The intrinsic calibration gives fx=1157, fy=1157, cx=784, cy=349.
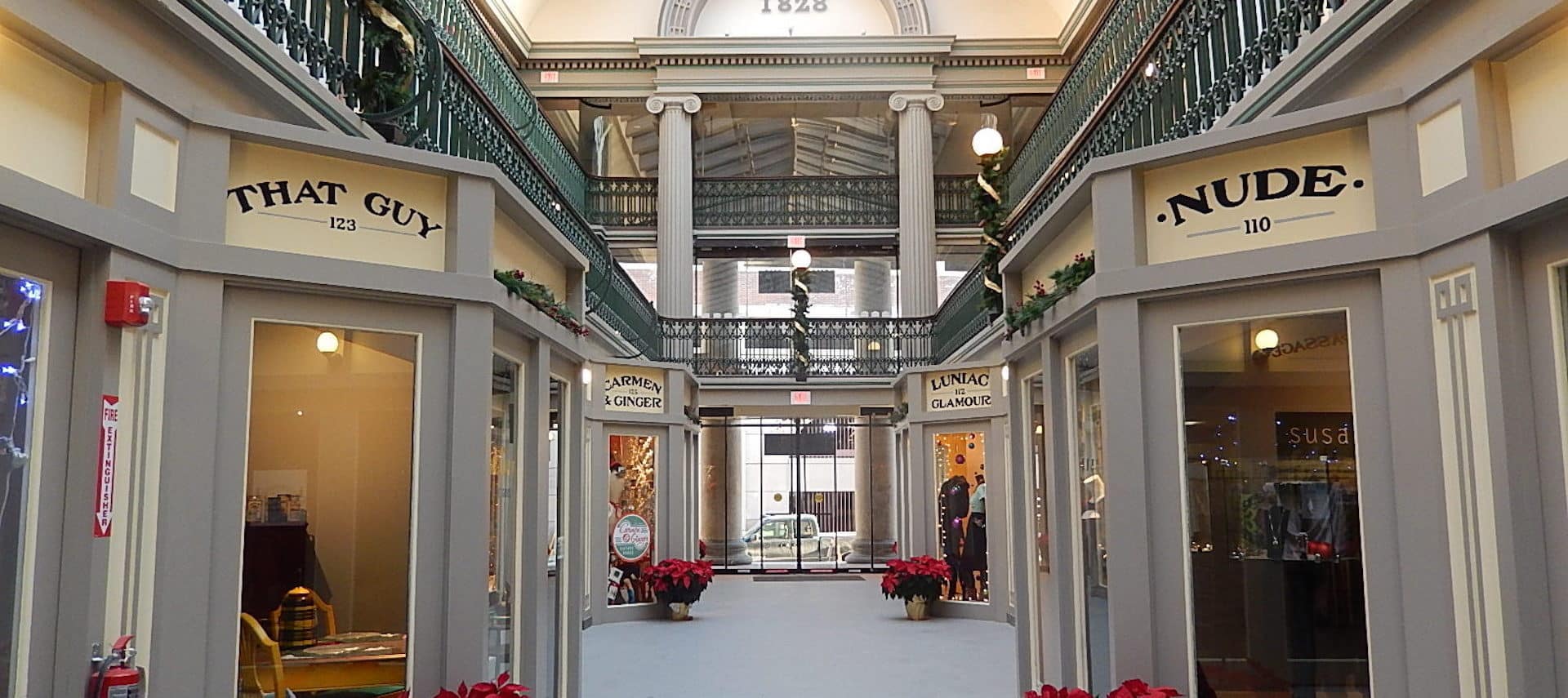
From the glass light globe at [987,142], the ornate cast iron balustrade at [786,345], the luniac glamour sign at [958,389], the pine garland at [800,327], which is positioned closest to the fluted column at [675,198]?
the ornate cast iron balustrade at [786,345]

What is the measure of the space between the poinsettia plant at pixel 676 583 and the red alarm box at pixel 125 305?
968 centimetres

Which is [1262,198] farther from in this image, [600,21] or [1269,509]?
[600,21]

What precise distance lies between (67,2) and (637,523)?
34.9 feet

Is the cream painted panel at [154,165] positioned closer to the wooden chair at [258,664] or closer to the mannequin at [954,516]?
the wooden chair at [258,664]

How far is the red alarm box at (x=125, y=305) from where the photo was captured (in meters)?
3.64

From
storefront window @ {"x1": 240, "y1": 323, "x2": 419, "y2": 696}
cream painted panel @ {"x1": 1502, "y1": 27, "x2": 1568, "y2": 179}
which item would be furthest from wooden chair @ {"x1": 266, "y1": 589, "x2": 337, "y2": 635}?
cream painted panel @ {"x1": 1502, "y1": 27, "x2": 1568, "y2": 179}

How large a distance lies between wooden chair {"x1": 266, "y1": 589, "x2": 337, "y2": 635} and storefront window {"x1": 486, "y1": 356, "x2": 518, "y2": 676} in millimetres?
708

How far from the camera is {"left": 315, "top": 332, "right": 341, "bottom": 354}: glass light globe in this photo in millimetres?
4605

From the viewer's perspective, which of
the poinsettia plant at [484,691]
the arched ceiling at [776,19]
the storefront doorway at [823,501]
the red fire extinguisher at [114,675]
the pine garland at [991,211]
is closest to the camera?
the red fire extinguisher at [114,675]

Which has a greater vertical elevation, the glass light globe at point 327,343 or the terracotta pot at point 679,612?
the glass light globe at point 327,343

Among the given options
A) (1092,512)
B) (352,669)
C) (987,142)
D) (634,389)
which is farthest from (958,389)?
(352,669)

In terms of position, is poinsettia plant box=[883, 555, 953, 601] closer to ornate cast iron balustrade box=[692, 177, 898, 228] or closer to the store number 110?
ornate cast iron balustrade box=[692, 177, 898, 228]

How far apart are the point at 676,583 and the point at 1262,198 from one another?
968 centimetres

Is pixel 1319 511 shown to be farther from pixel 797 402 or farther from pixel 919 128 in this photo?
pixel 919 128
